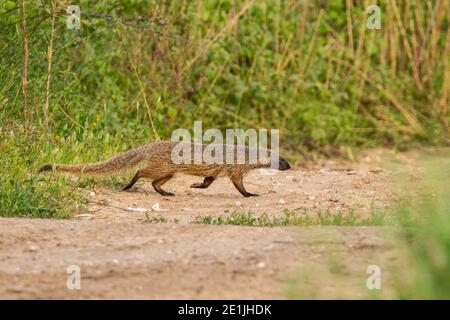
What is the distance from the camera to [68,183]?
278 inches

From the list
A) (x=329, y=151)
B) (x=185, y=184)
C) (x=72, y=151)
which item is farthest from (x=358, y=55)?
(x=72, y=151)

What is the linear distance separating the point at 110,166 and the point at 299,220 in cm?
185

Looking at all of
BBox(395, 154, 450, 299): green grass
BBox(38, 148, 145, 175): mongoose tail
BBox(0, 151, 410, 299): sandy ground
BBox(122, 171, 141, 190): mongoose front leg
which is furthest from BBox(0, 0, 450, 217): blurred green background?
BBox(395, 154, 450, 299): green grass

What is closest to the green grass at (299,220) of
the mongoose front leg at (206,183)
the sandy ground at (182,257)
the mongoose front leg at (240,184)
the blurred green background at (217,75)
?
the sandy ground at (182,257)

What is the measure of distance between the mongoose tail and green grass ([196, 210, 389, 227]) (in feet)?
4.03

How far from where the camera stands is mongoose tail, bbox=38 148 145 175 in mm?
6980

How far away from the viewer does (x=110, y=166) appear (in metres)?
7.25

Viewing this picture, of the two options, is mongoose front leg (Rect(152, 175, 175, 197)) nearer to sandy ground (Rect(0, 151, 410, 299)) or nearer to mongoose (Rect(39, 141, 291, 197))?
mongoose (Rect(39, 141, 291, 197))

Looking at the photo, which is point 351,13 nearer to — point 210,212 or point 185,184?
point 185,184

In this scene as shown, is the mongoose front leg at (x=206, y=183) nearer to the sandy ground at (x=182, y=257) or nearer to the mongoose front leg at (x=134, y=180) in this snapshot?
the mongoose front leg at (x=134, y=180)

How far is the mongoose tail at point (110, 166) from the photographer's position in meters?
6.98

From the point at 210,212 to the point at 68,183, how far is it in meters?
1.11

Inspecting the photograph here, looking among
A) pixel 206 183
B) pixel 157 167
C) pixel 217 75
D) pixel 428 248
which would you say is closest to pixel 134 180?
pixel 157 167
